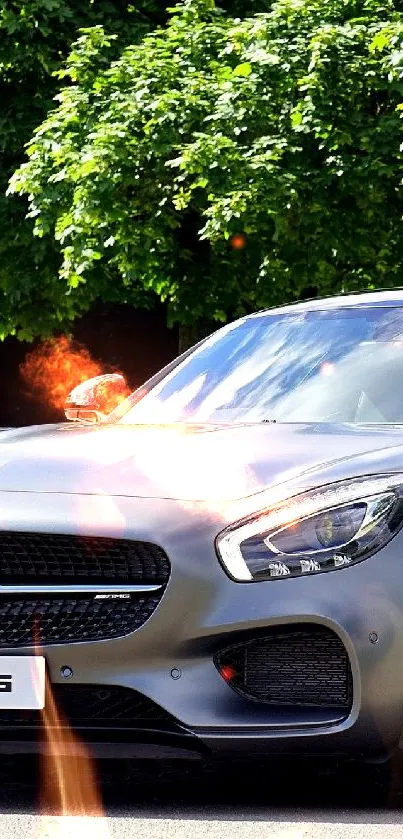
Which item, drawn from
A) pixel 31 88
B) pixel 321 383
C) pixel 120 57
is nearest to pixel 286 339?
pixel 321 383

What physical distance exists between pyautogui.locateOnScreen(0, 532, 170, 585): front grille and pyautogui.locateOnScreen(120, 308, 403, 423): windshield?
1.21 metres

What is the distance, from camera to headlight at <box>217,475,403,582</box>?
4.51 meters

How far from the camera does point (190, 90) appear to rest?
742 inches

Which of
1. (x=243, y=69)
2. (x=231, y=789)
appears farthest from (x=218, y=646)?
(x=243, y=69)

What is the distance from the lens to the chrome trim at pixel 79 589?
4.58m

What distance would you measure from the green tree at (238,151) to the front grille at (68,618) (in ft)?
45.1

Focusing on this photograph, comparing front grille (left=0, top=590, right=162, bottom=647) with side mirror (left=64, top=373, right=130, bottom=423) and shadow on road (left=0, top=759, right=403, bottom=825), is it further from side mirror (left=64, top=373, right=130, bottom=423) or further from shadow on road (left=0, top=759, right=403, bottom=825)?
side mirror (left=64, top=373, right=130, bottom=423)

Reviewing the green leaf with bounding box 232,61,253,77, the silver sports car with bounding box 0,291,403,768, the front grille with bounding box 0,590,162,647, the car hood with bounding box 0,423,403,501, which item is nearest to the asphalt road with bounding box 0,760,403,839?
the silver sports car with bounding box 0,291,403,768

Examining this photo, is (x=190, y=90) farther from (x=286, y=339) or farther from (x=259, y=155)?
(x=286, y=339)

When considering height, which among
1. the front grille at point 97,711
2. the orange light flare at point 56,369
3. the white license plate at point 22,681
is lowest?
the orange light flare at point 56,369

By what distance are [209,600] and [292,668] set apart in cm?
27

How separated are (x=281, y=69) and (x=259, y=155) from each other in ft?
3.05

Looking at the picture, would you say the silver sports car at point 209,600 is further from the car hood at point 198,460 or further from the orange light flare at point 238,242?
the orange light flare at point 238,242

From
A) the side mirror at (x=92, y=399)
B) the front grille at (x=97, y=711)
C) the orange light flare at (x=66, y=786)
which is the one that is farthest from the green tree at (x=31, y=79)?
the front grille at (x=97, y=711)
